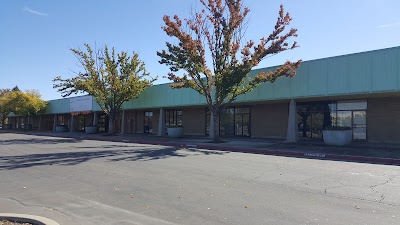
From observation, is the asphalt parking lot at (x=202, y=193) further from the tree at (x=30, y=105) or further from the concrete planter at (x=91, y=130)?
the tree at (x=30, y=105)

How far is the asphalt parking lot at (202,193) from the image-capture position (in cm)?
638

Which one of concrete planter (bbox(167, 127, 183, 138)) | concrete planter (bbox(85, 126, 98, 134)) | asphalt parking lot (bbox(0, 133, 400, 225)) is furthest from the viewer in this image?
concrete planter (bbox(85, 126, 98, 134))

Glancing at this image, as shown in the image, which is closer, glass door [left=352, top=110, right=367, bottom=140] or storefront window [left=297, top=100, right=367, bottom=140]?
glass door [left=352, top=110, right=367, bottom=140]

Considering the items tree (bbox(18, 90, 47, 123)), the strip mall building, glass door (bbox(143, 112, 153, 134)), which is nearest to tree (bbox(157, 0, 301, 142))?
the strip mall building

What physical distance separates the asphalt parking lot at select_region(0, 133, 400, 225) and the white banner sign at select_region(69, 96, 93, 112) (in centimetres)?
3335

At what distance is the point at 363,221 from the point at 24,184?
26.3 ft

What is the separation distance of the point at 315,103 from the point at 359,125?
345 cm

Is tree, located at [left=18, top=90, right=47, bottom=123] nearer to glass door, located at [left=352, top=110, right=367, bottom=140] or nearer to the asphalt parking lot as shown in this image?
the asphalt parking lot

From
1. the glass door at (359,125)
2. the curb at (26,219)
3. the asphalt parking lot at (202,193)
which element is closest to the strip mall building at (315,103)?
the glass door at (359,125)

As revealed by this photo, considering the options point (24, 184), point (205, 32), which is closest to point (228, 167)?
point (24, 184)

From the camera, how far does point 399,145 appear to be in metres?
21.0

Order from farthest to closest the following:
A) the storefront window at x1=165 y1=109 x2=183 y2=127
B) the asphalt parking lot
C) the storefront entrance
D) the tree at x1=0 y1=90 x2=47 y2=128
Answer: the tree at x1=0 y1=90 x2=47 y2=128
the storefront window at x1=165 y1=109 x2=183 y2=127
the storefront entrance
the asphalt parking lot

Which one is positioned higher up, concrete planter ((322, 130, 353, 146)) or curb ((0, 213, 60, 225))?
concrete planter ((322, 130, 353, 146))

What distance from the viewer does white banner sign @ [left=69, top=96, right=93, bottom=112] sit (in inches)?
1806
